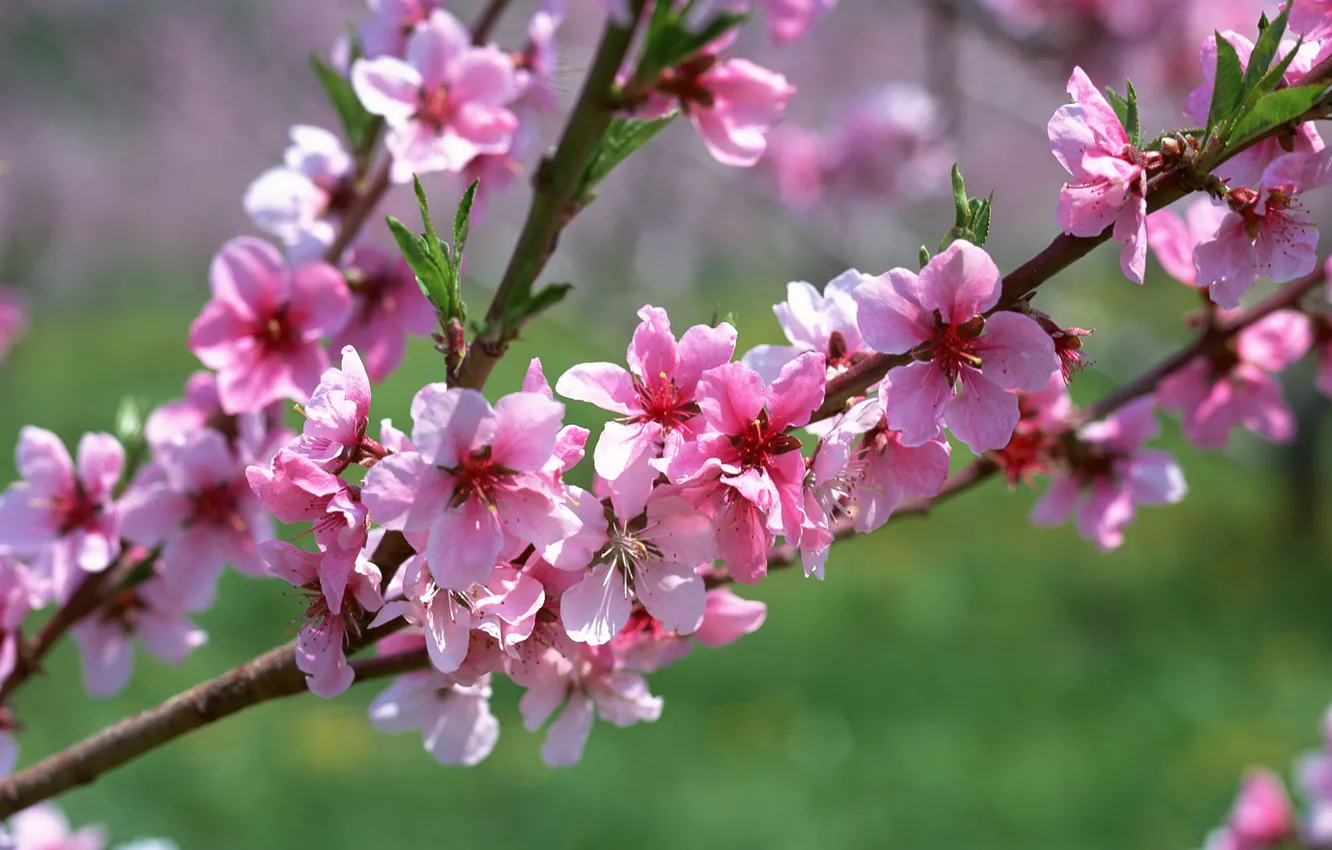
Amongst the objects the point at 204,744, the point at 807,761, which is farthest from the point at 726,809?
the point at 204,744

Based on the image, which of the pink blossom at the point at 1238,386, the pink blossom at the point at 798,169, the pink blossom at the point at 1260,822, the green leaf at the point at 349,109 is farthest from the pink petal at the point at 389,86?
the pink blossom at the point at 798,169

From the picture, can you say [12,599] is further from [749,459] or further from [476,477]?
[749,459]

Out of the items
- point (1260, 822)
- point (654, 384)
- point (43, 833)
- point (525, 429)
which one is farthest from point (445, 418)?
point (1260, 822)

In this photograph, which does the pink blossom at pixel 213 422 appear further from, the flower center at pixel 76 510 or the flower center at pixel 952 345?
the flower center at pixel 952 345

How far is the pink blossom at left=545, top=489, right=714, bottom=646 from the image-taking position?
2.02ft

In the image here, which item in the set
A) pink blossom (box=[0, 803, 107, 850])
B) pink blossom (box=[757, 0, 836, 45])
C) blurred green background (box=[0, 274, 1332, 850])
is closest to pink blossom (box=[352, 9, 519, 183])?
pink blossom (box=[757, 0, 836, 45])

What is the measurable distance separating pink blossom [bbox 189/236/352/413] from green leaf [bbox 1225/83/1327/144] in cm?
Result: 65

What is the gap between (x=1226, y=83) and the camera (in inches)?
23.7

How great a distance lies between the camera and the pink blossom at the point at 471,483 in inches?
22.4

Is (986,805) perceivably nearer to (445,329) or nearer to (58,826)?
(58,826)

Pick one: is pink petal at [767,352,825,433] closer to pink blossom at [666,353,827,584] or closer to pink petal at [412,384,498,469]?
pink blossom at [666,353,827,584]

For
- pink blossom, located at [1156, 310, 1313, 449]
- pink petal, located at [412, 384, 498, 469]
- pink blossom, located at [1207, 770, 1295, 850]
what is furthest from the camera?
pink blossom, located at [1207, 770, 1295, 850]

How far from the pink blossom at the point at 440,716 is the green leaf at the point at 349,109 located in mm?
489

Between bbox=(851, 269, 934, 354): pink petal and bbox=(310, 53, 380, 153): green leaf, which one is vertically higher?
bbox=(851, 269, 934, 354): pink petal
